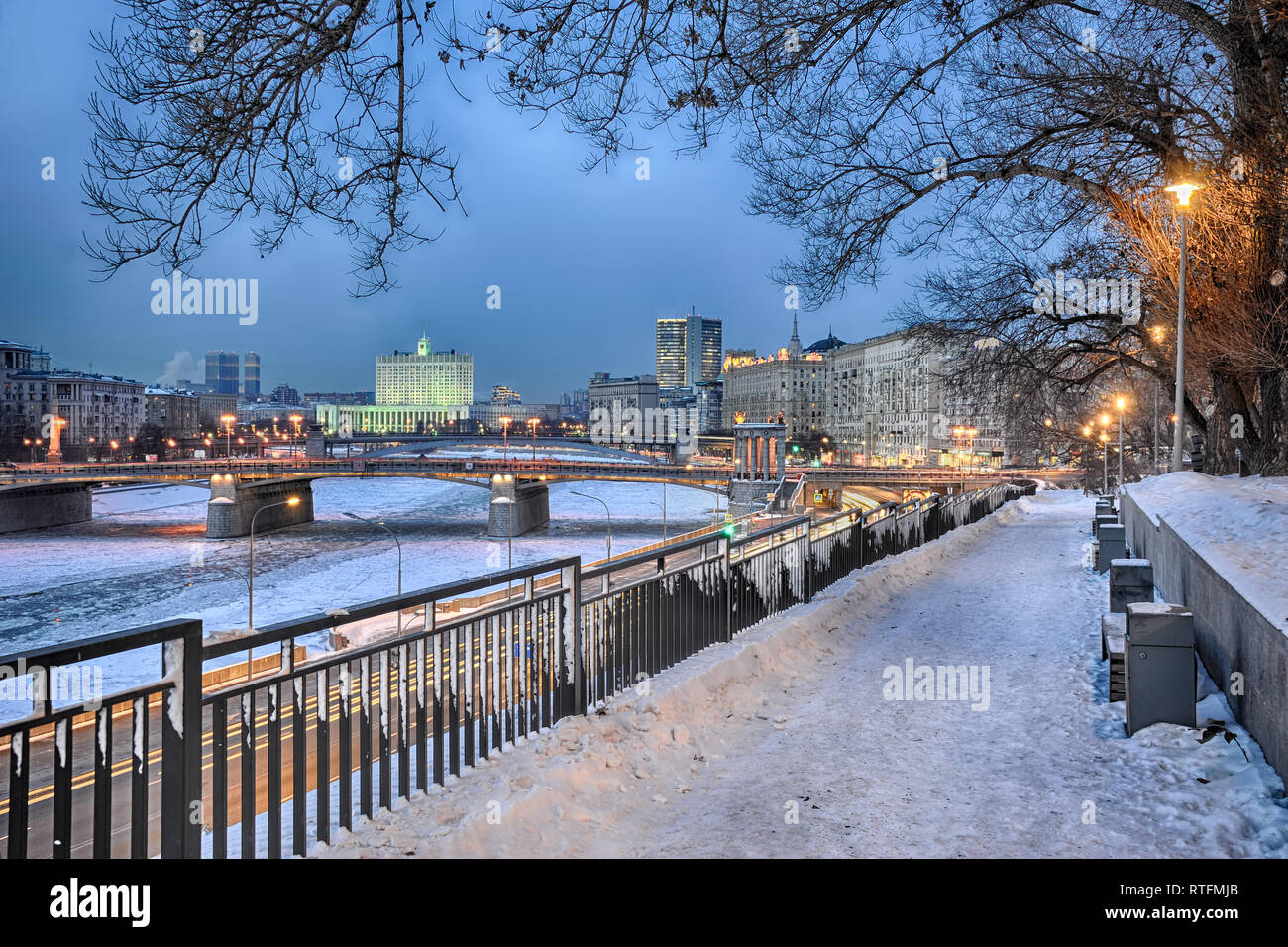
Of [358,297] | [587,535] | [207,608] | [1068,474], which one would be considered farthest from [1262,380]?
[1068,474]

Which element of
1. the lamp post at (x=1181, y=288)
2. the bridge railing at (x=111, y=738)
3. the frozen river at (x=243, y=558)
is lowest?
the frozen river at (x=243, y=558)

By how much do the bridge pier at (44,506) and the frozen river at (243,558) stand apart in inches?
83.5

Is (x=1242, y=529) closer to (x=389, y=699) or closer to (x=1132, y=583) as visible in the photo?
(x=1132, y=583)

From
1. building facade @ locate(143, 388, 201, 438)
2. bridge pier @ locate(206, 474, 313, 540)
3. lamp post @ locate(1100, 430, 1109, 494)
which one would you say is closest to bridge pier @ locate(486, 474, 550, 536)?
bridge pier @ locate(206, 474, 313, 540)

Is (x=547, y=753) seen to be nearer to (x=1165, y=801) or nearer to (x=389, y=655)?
(x=389, y=655)

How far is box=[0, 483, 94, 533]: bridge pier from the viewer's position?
77.4 m

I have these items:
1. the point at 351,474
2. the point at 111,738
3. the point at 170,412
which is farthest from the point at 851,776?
the point at 170,412

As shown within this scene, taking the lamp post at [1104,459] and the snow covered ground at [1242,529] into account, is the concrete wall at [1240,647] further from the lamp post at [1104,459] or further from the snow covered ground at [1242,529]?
the lamp post at [1104,459]

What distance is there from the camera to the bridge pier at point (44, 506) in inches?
3046

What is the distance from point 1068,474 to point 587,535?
55418mm

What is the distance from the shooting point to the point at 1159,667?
21.1ft

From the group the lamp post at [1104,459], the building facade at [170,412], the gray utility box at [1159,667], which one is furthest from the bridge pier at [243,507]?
the building facade at [170,412]

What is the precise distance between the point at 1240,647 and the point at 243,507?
267 ft
